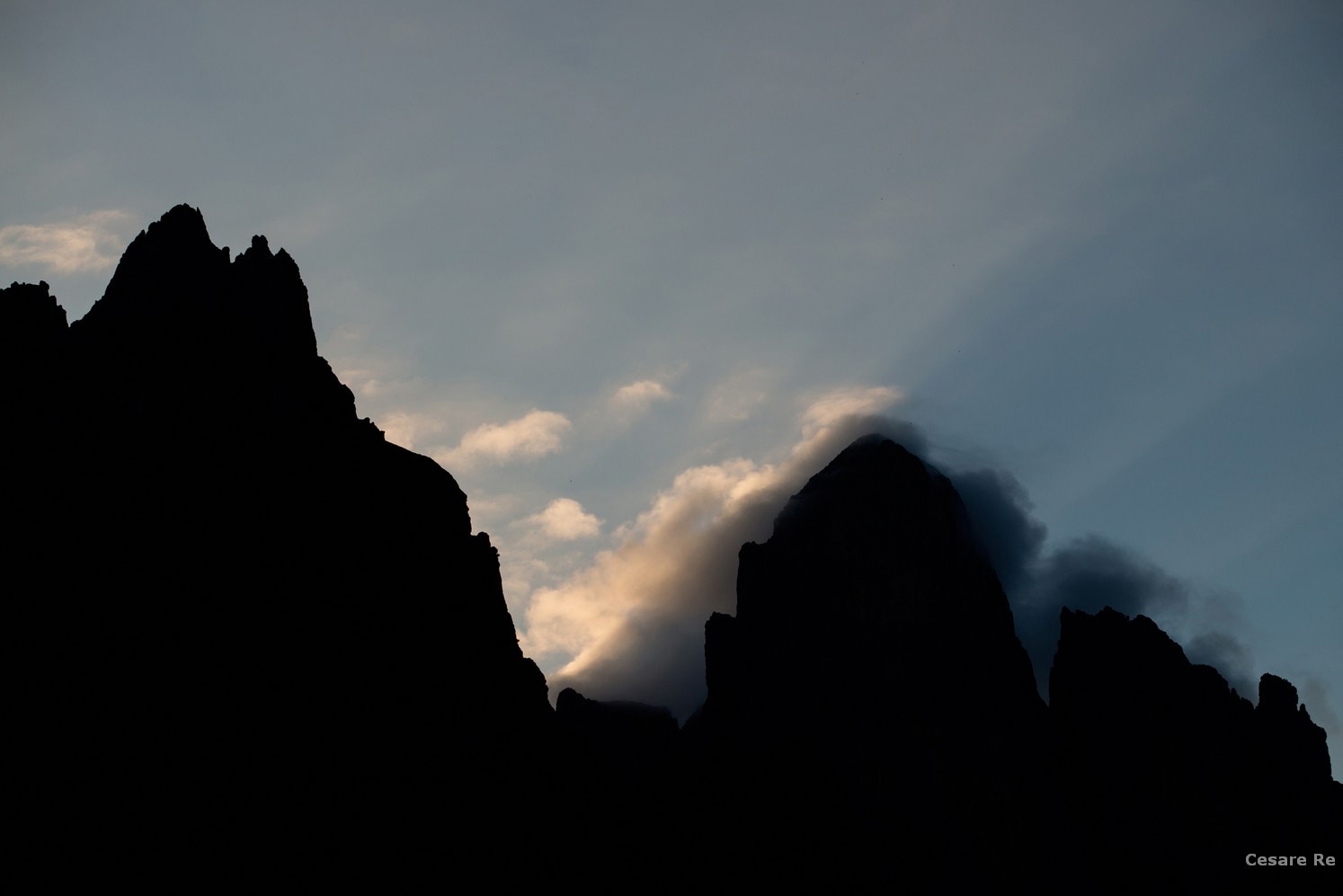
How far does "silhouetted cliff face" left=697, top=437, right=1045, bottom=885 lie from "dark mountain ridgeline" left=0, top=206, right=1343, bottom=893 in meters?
0.41

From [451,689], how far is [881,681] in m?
73.6

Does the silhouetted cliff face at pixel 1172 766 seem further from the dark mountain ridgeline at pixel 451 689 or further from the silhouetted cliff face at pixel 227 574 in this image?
the silhouetted cliff face at pixel 227 574

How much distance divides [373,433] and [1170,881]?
376 feet

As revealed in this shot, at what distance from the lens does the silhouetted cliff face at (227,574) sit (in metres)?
78.9

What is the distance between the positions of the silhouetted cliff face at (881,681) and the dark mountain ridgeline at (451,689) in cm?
41

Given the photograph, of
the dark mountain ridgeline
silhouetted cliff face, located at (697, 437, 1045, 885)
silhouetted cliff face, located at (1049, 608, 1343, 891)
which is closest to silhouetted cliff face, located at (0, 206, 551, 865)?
the dark mountain ridgeline

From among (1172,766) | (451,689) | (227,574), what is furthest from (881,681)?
(227,574)

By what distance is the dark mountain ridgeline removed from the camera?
80.6 metres

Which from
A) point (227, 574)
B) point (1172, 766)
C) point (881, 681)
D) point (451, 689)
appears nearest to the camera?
point (227, 574)

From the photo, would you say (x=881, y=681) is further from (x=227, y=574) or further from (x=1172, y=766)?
(x=227, y=574)

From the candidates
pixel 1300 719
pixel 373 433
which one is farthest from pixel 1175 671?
pixel 373 433

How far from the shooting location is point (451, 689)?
99.9 meters

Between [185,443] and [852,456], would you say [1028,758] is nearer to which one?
[852,456]

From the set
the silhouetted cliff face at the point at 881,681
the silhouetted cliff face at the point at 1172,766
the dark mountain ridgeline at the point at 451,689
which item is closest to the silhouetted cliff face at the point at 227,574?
the dark mountain ridgeline at the point at 451,689
